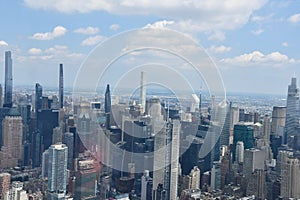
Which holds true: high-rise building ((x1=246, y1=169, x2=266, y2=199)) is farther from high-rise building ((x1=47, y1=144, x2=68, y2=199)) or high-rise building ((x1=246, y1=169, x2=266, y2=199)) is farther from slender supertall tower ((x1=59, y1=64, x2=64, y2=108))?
slender supertall tower ((x1=59, y1=64, x2=64, y2=108))

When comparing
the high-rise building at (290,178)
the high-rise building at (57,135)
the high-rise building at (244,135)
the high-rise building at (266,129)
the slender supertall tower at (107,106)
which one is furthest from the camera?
the high-rise building at (266,129)

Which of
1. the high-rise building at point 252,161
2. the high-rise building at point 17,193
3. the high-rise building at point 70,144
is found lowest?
the high-rise building at point 17,193

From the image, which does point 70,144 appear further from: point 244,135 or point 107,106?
point 244,135

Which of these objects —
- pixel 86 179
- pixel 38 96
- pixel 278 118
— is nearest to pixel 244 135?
pixel 278 118

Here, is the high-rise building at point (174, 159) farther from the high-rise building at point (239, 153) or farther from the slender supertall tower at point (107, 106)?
the high-rise building at point (239, 153)

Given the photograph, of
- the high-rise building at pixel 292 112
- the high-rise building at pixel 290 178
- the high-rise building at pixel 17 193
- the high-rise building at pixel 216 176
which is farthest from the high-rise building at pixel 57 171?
the high-rise building at pixel 292 112

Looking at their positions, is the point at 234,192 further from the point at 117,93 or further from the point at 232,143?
the point at 117,93
